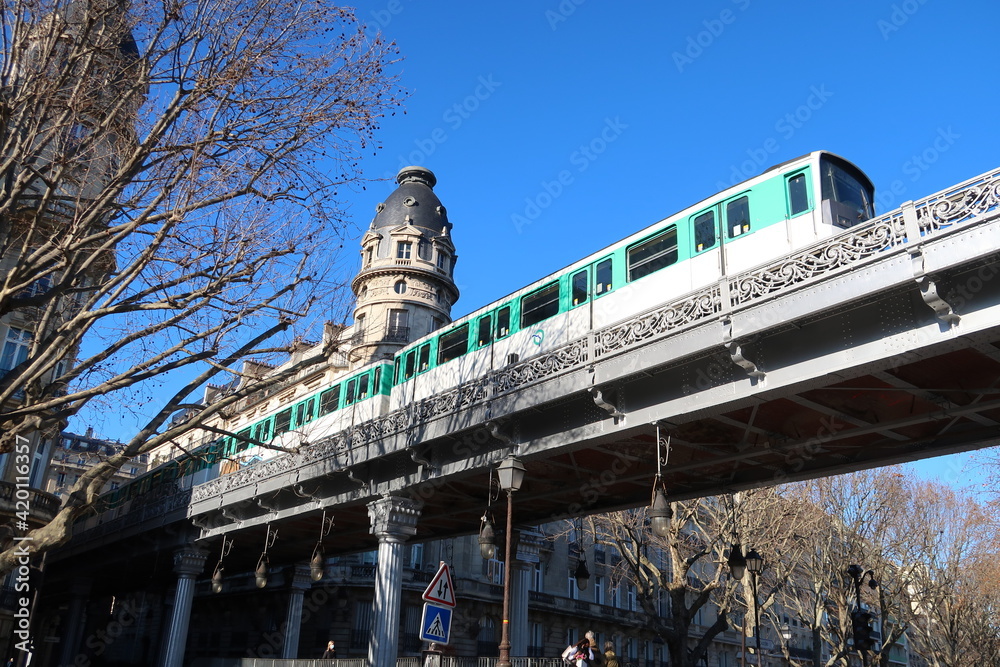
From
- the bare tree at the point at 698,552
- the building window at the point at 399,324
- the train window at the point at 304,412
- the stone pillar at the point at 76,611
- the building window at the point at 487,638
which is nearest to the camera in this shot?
the bare tree at the point at 698,552

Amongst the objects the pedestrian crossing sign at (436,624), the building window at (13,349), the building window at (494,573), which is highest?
the building window at (13,349)

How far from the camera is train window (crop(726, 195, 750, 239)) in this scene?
15039mm

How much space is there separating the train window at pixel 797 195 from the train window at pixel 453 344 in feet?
31.4

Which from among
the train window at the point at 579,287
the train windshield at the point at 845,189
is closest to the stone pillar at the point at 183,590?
the train window at the point at 579,287

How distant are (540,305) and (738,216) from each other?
220 inches

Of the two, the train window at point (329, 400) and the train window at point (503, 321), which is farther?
the train window at point (329, 400)

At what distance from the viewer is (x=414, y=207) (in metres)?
53.2

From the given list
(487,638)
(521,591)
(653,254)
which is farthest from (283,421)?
(653,254)

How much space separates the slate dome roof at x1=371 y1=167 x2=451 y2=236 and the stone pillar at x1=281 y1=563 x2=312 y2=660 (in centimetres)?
2451

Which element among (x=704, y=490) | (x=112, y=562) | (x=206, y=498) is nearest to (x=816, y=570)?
(x=704, y=490)

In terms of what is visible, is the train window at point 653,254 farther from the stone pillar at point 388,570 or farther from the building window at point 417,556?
the building window at point 417,556

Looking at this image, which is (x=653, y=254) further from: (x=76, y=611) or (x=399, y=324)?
(x=76, y=611)

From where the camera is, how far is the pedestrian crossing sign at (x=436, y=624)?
960 cm

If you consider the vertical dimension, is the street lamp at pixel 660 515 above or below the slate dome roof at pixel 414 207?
below
